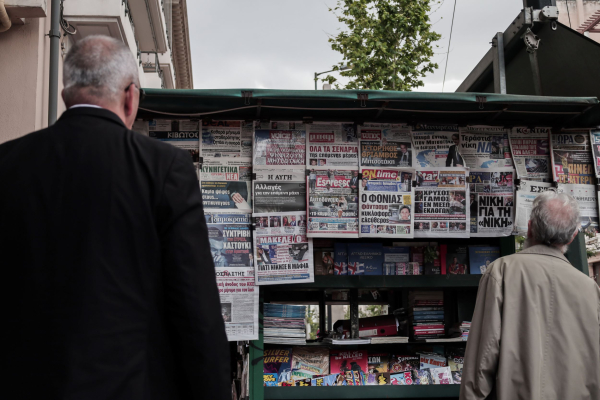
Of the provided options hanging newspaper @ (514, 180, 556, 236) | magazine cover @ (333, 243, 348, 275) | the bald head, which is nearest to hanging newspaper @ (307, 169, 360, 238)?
magazine cover @ (333, 243, 348, 275)

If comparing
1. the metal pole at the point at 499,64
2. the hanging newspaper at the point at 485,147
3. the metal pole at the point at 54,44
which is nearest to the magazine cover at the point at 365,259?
the hanging newspaper at the point at 485,147

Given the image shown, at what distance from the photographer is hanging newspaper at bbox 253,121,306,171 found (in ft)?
14.3

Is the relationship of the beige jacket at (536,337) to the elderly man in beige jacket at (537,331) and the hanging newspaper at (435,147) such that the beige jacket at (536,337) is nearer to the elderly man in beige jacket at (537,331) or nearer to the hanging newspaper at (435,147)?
the elderly man in beige jacket at (537,331)

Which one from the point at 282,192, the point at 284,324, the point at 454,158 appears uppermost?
the point at 454,158

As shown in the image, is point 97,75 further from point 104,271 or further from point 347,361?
point 347,361

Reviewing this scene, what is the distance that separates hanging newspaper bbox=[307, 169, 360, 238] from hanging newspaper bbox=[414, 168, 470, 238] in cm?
53

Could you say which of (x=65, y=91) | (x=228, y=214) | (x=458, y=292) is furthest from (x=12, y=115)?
(x=65, y=91)

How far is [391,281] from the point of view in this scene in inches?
181

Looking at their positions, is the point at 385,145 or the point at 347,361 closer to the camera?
the point at 385,145

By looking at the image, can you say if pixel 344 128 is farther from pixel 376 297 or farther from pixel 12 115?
pixel 12 115

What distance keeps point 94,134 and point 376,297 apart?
3.91 m

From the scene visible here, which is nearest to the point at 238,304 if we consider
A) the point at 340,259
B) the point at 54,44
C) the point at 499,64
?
the point at 340,259

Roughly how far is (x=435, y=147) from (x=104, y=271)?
3.56 meters

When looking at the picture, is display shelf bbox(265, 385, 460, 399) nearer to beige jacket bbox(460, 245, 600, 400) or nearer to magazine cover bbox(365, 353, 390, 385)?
magazine cover bbox(365, 353, 390, 385)
